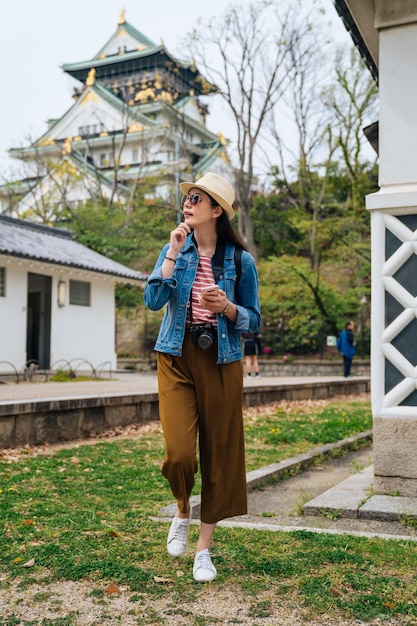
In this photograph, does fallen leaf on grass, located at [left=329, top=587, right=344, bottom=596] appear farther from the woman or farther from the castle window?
the castle window

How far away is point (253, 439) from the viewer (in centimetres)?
886

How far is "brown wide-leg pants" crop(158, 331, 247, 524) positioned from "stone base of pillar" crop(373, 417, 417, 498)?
6.70ft

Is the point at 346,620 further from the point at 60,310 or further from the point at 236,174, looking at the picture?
the point at 236,174

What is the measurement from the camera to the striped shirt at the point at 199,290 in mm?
3416

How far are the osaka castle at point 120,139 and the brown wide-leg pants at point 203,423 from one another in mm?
28146

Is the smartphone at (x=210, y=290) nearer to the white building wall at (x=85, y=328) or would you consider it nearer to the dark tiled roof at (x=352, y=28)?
the dark tiled roof at (x=352, y=28)

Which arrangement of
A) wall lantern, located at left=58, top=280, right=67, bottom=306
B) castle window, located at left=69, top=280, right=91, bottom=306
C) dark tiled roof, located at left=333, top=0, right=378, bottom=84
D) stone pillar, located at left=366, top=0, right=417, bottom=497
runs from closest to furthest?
stone pillar, located at left=366, top=0, right=417, bottom=497, dark tiled roof, located at left=333, top=0, right=378, bottom=84, wall lantern, located at left=58, top=280, right=67, bottom=306, castle window, located at left=69, top=280, right=91, bottom=306

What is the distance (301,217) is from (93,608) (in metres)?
24.5

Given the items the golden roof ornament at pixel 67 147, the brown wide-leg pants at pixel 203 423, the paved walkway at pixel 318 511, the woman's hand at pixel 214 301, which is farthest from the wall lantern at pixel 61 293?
the golden roof ornament at pixel 67 147

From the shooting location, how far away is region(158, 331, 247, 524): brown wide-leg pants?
10.9 feet

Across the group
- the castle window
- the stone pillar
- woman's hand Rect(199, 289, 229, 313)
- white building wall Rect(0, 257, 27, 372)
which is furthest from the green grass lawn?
the castle window

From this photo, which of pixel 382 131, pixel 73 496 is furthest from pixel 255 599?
pixel 382 131

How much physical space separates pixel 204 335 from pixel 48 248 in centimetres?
1708

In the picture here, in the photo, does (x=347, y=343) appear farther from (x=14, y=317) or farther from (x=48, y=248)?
(x=14, y=317)
